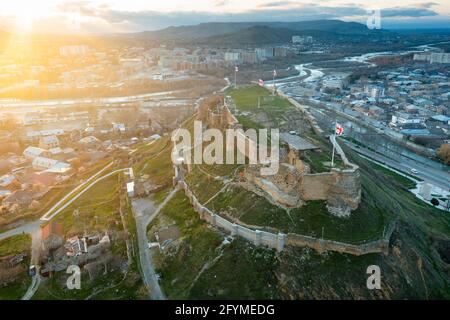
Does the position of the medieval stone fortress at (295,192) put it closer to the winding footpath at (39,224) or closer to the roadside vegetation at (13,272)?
the winding footpath at (39,224)

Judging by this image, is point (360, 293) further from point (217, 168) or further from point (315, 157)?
point (217, 168)

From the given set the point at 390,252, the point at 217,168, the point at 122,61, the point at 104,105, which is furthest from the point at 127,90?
the point at 390,252

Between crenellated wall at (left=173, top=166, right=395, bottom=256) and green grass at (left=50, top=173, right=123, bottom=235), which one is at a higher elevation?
crenellated wall at (left=173, top=166, right=395, bottom=256)

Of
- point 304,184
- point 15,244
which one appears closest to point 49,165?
point 15,244

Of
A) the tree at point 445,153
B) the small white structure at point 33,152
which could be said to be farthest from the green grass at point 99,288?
the tree at point 445,153

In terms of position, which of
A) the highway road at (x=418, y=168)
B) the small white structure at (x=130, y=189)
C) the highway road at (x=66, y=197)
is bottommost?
the highway road at (x=418, y=168)

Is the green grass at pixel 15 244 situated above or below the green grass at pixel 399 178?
above

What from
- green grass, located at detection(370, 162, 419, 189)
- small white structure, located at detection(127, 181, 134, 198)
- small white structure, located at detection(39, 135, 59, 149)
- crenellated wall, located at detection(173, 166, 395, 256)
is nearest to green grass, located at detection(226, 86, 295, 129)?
small white structure, located at detection(127, 181, 134, 198)

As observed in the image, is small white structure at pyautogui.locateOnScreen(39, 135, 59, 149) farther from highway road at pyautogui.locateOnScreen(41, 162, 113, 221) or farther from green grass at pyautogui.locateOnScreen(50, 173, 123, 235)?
green grass at pyautogui.locateOnScreen(50, 173, 123, 235)
